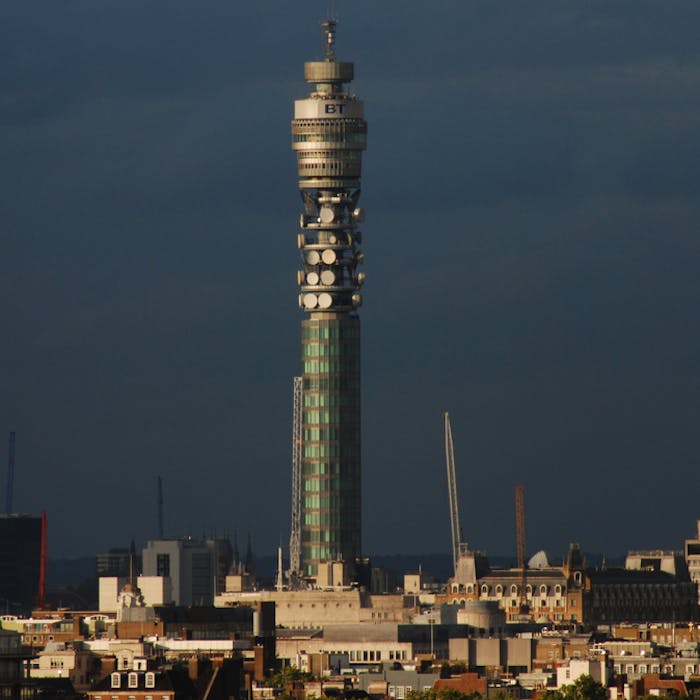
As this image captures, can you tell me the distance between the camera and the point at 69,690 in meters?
197

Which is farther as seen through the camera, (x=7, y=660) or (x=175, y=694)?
(x=175, y=694)

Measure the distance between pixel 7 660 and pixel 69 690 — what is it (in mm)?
55988

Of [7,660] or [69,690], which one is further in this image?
[69,690]

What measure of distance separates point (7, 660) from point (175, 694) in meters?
57.6

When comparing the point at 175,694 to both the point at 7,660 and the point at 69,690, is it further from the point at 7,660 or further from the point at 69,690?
the point at 7,660

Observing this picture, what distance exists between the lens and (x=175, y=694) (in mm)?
198875

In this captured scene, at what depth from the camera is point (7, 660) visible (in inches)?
5581

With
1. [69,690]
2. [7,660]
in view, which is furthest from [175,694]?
[7,660]
